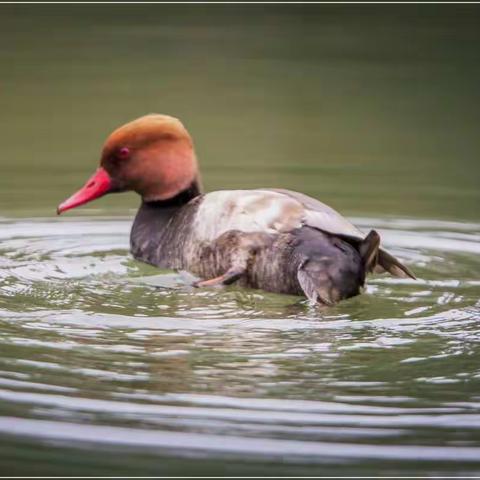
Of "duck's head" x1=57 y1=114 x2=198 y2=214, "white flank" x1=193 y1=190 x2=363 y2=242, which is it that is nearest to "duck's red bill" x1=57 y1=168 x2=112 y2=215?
"duck's head" x1=57 y1=114 x2=198 y2=214

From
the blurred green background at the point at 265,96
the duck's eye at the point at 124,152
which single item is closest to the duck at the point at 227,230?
the duck's eye at the point at 124,152

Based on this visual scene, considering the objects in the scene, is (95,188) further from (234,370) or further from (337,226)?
(234,370)

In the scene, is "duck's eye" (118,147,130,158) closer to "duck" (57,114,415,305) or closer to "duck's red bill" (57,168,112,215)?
"duck" (57,114,415,305)

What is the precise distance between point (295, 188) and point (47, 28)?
24.6 ft

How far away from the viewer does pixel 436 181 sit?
9281 millimetres

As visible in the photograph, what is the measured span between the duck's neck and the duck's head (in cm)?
3

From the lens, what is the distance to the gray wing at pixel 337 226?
6258 mm

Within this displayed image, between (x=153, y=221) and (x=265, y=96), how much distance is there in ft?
17.4

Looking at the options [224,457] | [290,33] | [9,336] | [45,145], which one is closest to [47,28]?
[290,33]

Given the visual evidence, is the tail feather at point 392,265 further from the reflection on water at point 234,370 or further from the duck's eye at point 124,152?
the duck's eye at point 124,152

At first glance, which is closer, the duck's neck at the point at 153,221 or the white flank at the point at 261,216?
the white flank at the point at 261,216

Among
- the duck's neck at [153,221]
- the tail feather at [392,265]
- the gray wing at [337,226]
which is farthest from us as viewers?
the duck's neck at [153,221]

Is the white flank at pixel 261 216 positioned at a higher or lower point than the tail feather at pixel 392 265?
higher

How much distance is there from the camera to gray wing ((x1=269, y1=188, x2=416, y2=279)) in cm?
626
